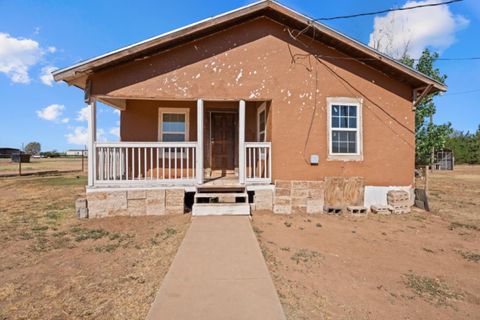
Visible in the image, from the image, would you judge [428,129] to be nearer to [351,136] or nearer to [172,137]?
[351,136]

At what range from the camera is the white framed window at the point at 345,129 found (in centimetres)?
872

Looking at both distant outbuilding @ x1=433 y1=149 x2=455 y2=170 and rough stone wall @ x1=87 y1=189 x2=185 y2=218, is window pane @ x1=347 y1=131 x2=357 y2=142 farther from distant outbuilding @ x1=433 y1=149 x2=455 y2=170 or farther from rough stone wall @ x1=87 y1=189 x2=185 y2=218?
distant outbuilding @ x1=433 y1=149 x2=455 y2=170

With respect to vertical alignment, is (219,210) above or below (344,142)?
below

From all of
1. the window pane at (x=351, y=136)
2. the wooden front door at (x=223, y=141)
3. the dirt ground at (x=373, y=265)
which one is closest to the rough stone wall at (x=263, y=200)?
the dirt ground at (x=373, y=265)

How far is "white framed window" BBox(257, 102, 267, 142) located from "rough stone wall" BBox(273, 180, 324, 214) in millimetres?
1744

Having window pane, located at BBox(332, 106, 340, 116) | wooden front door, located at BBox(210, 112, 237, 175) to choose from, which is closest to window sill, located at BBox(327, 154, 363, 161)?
window pane, located at BBox(332, 106, 340, 116)

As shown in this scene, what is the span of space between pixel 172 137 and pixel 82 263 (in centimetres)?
570

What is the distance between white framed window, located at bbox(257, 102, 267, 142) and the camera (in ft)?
30.3

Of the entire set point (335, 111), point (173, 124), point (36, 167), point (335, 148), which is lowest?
point (36, 167)

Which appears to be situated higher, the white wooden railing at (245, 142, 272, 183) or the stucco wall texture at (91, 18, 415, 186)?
the stucco wall texture at (91, 18, 415, 186)

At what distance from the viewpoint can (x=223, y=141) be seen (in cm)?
1047

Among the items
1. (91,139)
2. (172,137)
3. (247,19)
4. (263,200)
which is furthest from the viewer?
(172,137)

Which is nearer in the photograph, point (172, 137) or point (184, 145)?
point (184, 145)

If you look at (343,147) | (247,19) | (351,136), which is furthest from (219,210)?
(247,19)
